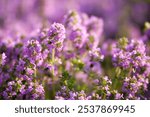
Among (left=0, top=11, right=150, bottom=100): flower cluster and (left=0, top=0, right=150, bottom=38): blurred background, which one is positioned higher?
(left=0, top=0, right=150, bottom=38): blurred background

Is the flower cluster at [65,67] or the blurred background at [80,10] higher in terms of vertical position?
the blurred background at [80,10]

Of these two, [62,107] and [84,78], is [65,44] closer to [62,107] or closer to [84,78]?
A: [84,78]

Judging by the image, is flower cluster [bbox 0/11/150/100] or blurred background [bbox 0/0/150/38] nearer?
flower cluster [bbox 0/11/150/100]

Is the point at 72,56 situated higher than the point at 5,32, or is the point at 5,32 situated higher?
the point at 5,32

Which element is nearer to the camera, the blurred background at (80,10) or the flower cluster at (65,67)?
the flower cluster at (65,67)

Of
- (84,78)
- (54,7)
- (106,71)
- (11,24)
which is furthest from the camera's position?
(54,7)

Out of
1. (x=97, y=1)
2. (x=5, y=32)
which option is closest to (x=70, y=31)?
(x=5, y=32)

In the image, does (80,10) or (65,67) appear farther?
(80,10)

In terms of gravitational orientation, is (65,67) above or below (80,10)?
below
